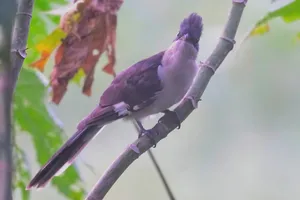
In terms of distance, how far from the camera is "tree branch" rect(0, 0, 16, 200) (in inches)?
5.8

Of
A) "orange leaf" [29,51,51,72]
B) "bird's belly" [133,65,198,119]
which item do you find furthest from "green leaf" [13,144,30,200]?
"bird's belly" [133,65,198,119]

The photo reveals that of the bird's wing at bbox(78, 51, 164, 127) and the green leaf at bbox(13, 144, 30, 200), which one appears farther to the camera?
the bird's wing at bbox(78, 51, 164, 127)

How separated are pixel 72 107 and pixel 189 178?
1.12ft

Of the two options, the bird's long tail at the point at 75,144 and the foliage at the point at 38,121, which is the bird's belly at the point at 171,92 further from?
the foliage at the point at 38,121

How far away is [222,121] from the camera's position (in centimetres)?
138

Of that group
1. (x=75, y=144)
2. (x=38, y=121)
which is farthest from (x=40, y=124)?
(x=75, y=144)

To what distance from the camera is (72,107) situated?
1.25 meters

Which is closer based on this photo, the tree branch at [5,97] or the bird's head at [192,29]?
the tree branch at [5,97]

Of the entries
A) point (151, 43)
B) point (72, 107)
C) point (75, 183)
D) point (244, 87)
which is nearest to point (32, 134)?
point (75, 183)

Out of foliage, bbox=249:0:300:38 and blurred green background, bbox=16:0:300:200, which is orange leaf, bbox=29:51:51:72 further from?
blurred green background, bbox=16:0:300:200

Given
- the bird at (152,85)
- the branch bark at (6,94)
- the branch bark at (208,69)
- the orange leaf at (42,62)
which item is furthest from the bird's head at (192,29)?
the branch bark at (6,94)

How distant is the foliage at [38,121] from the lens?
627 millimetres

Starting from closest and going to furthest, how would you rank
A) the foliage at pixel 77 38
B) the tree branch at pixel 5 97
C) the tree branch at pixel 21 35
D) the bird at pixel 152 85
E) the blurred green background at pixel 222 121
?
the tree branch at pixel 5 97
the tree branch at pixel 21 35
the foliage at pixel 77 38
the bird at pixel 152 85
the blurred green background at pixel 222 121

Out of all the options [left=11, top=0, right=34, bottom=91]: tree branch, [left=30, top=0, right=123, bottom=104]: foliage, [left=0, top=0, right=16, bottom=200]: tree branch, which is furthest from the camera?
[left=30, top=0, right=123, bottom=104]: foliage
